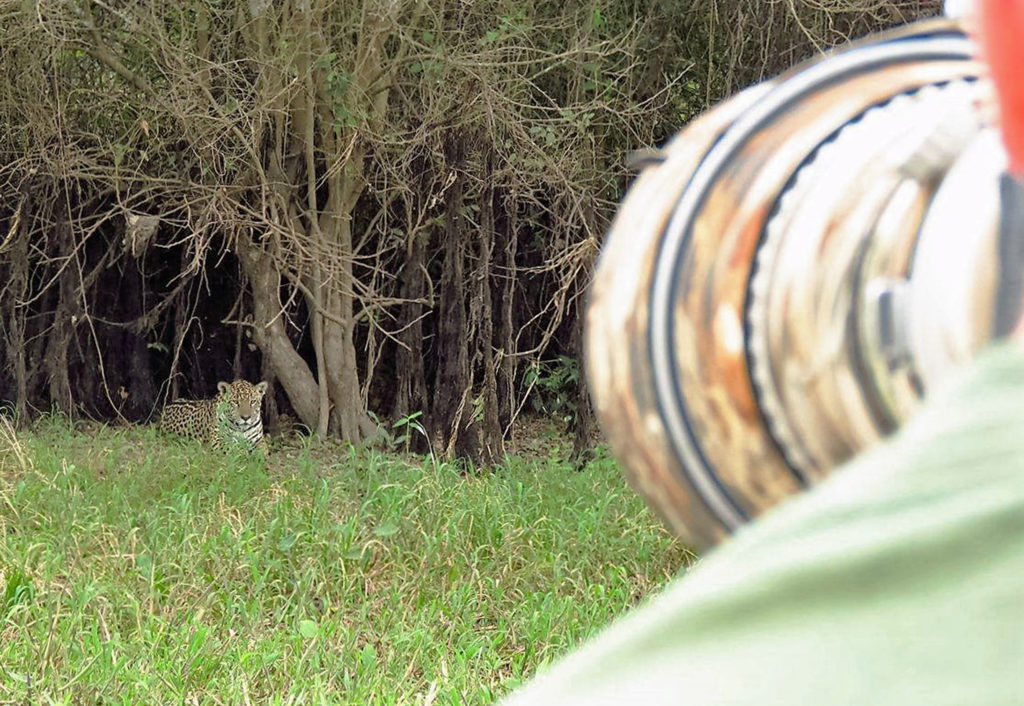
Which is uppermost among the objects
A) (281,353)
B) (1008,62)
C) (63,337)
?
(1008,62)

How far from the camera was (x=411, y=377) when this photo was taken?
6.57m

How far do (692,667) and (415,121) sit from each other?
5705mm

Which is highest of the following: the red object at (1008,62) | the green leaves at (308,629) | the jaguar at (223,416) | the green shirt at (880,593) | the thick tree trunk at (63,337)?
the red object at (1008,62)

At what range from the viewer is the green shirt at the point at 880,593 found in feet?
1.20

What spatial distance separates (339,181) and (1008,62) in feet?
19.1

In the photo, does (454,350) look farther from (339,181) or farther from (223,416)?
(223,416)

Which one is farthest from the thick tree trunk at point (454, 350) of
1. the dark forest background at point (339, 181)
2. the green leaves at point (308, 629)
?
the green leaves at point (308, 629)

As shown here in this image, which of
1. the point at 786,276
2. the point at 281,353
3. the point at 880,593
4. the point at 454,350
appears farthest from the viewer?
the point at 281,353

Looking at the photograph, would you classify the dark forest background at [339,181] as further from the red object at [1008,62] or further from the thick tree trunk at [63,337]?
the red object at [1008,62]

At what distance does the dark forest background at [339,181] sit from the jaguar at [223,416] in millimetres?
366

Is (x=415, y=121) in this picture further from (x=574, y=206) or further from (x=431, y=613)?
(x=431, y=613)

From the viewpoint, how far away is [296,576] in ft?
12.0

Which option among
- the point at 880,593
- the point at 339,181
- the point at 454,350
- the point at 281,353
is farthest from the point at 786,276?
the point at 281,353

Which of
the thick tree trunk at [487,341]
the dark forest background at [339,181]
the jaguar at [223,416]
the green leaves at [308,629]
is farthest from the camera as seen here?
the jaguar at [223,416]
